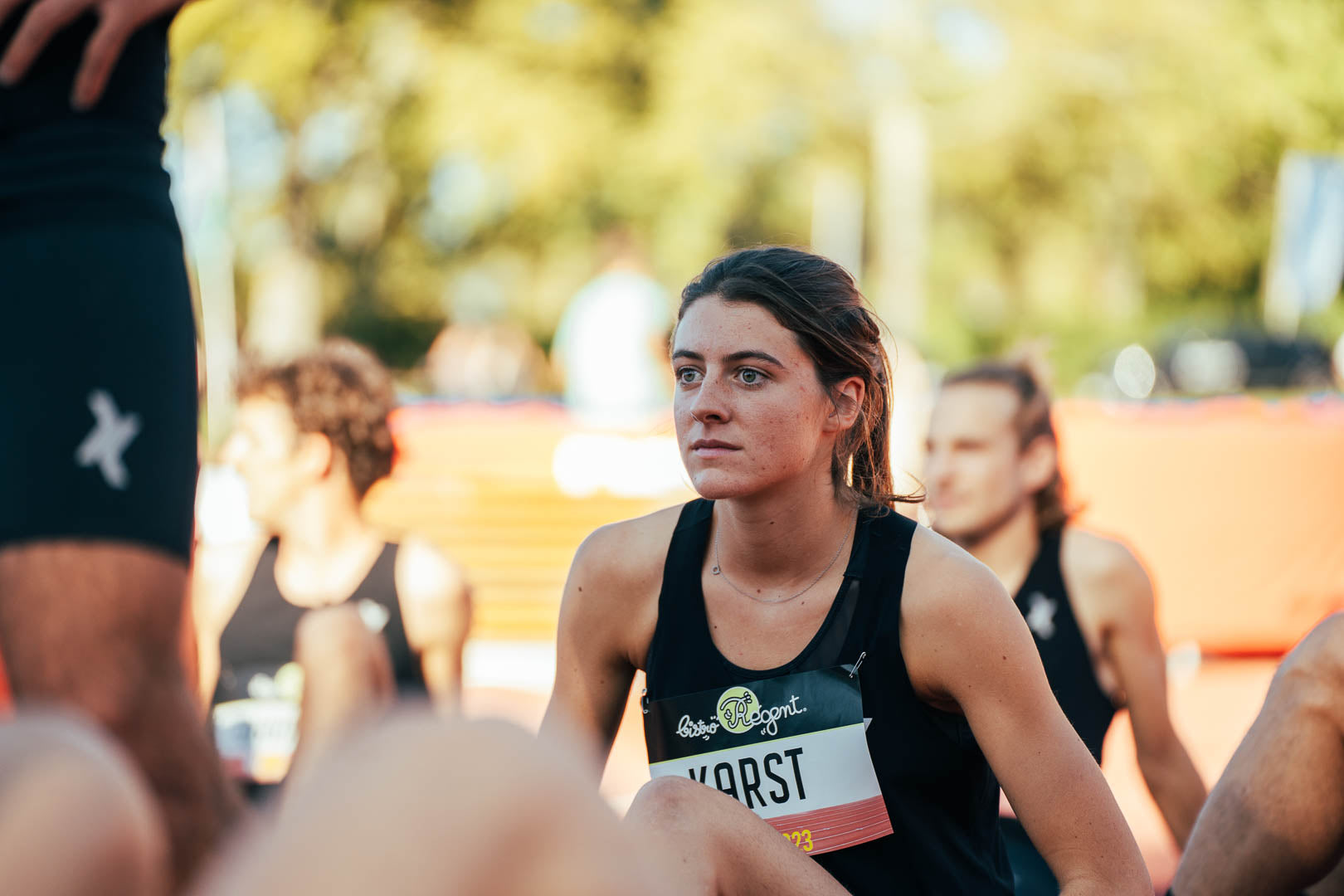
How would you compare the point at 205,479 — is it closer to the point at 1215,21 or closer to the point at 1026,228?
the point at 1215,21

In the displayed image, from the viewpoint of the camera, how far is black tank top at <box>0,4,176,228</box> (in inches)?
71.7

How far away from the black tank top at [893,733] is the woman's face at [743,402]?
0.66ft

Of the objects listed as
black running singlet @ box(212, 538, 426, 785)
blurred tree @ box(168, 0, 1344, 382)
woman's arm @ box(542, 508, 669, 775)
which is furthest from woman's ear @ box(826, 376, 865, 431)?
blurred tree @ box(168, 0, 1344, 382)

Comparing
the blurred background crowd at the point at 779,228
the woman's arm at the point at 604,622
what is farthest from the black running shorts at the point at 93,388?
the blurred background crowd at the point at 779,228

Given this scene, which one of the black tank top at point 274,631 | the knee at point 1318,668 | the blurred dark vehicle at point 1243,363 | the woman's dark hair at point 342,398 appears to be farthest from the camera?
the blurred dark vehicle at point 1243,363

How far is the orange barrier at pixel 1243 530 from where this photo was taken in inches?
316

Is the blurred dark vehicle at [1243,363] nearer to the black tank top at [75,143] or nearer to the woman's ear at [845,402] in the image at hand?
the woman's ear at [845,402]

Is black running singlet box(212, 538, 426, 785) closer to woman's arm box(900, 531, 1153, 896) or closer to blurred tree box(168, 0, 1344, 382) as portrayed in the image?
woman's arm box(900, 531, 1153, 896)

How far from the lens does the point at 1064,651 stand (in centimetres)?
353

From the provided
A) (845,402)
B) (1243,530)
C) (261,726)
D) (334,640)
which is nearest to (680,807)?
(845,402)

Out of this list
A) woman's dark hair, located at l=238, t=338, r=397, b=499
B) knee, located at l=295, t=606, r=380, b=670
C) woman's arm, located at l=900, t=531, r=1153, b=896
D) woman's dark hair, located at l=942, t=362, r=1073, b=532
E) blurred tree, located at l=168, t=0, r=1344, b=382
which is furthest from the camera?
blurred tree, located at l=168, t=0, r=1344, b=382

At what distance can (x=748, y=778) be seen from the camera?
2240mm

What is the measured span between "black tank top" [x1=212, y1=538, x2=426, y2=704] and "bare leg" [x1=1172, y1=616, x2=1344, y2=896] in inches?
91.3

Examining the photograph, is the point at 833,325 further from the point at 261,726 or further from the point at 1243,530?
the point at 1243,530
